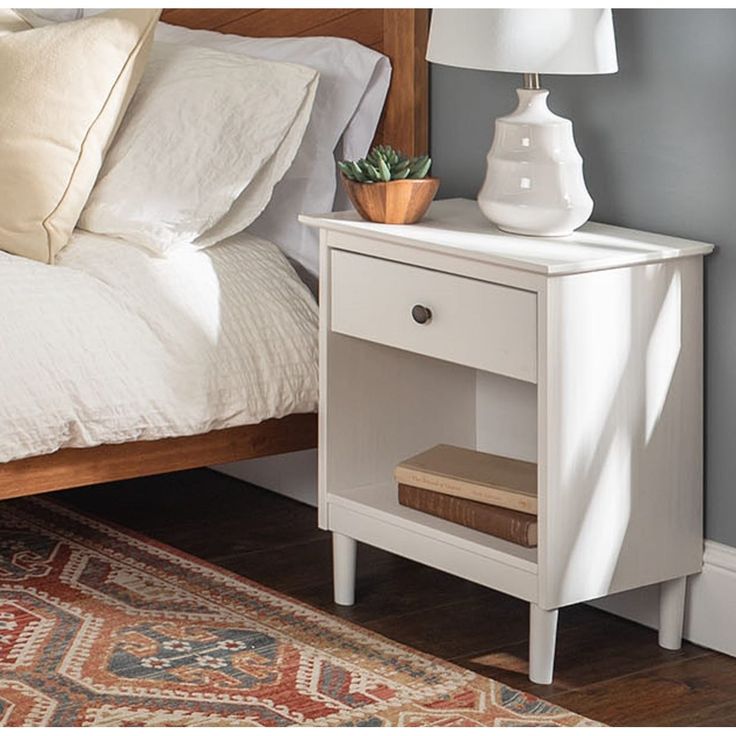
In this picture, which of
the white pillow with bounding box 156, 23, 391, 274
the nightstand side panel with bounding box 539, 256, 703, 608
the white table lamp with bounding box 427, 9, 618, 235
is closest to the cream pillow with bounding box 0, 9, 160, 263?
the white pillow with bounding box 156, 23, 391, 274

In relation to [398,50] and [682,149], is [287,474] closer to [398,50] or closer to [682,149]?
[398,50]

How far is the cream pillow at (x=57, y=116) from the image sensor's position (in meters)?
2.60

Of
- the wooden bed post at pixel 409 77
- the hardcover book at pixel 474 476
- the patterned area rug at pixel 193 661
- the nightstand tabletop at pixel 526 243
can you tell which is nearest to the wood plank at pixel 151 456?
the patterned area rug at pixel 193 661

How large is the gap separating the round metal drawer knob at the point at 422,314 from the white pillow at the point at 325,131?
58 centimetres

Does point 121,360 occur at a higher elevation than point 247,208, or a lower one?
lower

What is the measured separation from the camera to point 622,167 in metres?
2.36

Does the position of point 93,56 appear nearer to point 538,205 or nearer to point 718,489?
point 538,205

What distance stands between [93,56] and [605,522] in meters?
1.24

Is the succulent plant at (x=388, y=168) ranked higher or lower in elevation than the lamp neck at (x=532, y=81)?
lower

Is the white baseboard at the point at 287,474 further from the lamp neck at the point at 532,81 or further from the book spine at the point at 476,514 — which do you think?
the lamp neck at the point at 532,81

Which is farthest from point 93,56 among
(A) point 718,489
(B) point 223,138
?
(A) point 718,489

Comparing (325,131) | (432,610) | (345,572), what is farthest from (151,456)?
(325,131)

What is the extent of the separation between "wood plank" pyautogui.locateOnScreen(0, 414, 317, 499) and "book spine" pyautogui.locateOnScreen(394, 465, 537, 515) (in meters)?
0.32

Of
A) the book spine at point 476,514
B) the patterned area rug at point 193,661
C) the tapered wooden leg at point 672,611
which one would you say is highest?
the book spine at point 476,514
